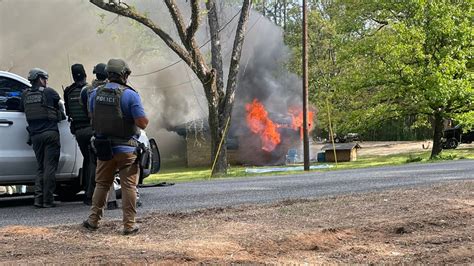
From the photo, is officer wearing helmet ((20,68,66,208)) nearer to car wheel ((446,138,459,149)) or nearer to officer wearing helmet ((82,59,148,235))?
officer wearing helmet ((82,59,148,235))

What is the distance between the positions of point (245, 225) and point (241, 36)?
624 inches

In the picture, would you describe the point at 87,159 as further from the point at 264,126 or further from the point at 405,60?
the point at 264,126

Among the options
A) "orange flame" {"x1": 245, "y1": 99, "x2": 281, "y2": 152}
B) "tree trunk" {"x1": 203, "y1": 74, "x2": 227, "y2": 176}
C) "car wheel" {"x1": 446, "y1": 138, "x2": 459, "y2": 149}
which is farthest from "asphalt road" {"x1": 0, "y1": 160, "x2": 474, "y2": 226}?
"car wheel" {"x1": 446, "y1": 138, "x2": 459, "y2": 149}

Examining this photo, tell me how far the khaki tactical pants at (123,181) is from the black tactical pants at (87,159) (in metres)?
1.72

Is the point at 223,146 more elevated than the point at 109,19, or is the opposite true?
the point at 109,19

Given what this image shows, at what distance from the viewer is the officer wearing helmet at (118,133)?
553 centimetres

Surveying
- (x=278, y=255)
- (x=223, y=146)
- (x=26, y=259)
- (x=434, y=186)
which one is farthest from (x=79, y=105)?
(x=223, y=146)

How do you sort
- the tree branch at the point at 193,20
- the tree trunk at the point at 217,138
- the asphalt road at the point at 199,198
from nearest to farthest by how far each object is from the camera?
the asphalt road at the point at 199,198, the tree branch at the point at 193,20, the tree trunk at the point at 217,138

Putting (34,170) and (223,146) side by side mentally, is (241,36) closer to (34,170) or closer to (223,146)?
(223,146)

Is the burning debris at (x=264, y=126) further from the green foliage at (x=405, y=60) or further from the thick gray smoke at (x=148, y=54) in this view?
the green foliage at (x=405, y=60)

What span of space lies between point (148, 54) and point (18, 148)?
1050 inches

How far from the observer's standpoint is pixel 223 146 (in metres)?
21.2

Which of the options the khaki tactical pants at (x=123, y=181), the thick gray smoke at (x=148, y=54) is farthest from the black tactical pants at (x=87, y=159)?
the thick gray smoke at (x=148, y=54)

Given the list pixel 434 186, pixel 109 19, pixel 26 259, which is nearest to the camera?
pixel 26 259
